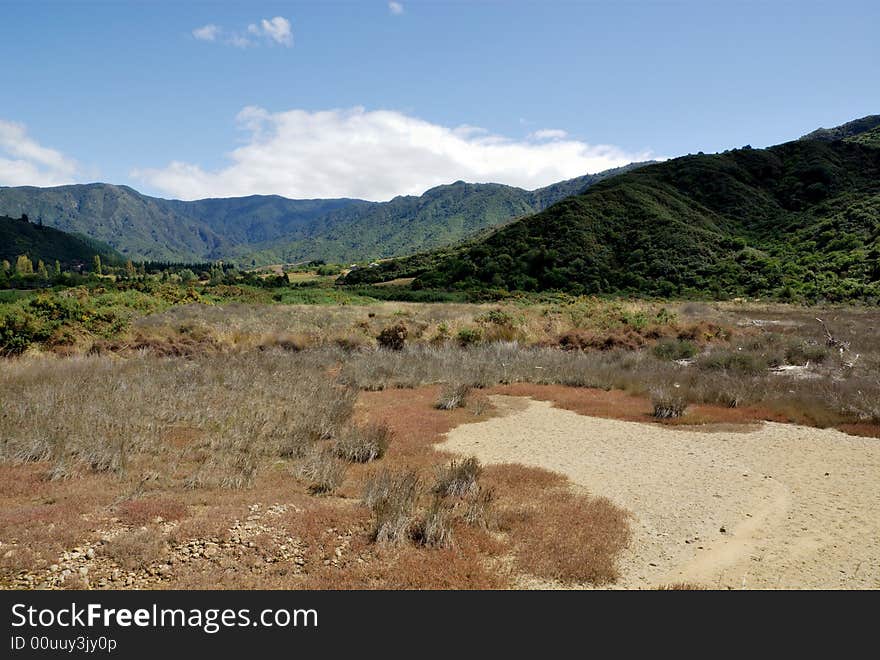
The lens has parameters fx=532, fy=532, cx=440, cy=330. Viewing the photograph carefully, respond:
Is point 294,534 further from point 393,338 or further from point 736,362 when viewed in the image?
point 393,338

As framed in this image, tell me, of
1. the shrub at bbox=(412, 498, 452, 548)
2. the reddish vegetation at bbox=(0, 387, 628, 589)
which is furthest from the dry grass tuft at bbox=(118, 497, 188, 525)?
the shrub at bbox=(412, 498, 452, 548)

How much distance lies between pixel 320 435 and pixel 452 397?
14.3 feet

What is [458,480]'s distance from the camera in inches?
301

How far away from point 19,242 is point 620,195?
176051 millimetres

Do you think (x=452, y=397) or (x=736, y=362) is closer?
(x=452, y=397)

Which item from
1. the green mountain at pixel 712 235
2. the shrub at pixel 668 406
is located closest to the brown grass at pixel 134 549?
the shrub at pixel 668 406

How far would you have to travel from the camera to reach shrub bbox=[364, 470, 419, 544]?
5.89m

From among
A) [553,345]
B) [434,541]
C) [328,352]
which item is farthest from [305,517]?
[553,345]

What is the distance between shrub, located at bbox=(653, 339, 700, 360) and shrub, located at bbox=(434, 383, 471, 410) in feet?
33.0

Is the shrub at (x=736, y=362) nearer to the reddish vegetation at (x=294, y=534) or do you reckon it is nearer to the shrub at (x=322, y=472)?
the reddish vegetation at (x=294, y=534)

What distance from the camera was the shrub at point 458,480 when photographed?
24.6 ft

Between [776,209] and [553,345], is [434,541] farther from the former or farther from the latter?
[776,209]

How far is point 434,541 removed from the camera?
5.93m

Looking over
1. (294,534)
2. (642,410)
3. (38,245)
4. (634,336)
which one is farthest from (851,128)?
(38,245)
